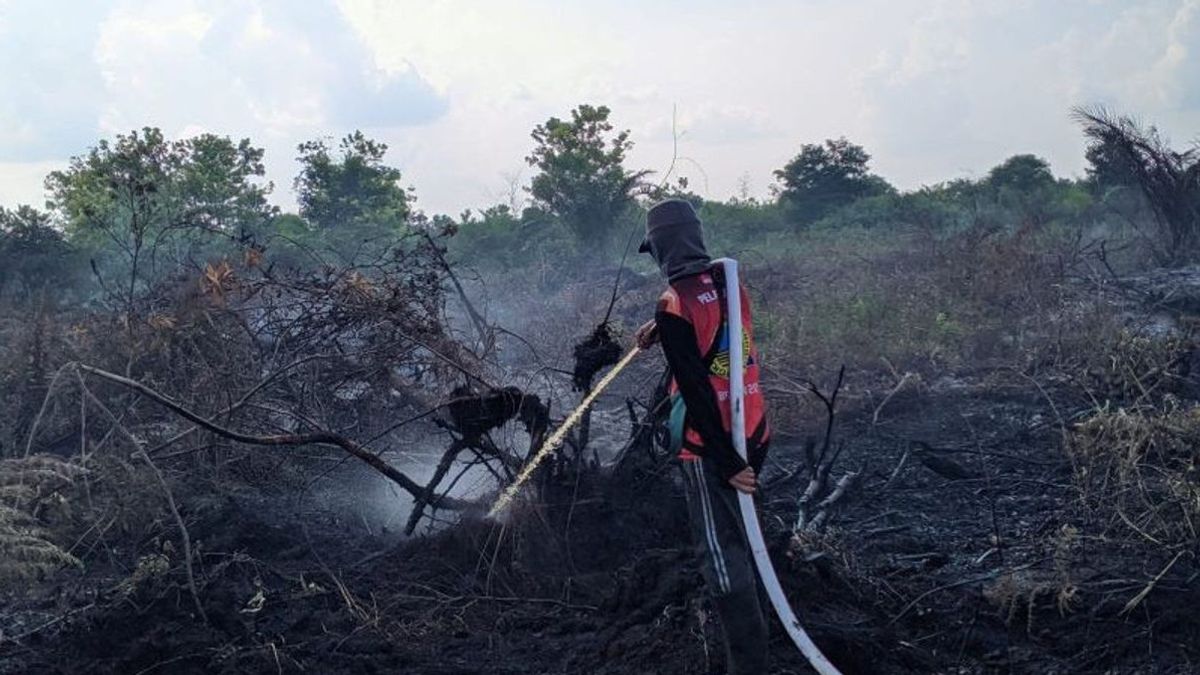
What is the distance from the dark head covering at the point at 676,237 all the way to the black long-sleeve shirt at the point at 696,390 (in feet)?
0.81

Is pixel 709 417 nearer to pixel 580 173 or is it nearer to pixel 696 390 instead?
pixel 696 390

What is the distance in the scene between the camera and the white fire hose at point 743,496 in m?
4.16

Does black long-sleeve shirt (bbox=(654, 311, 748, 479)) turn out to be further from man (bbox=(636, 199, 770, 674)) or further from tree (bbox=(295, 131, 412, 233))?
tree (bbox=(295, 131, 412, 233))

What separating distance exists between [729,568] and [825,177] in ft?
88.5

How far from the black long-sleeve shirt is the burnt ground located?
3.42 ft

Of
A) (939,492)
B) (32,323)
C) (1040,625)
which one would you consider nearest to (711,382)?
(1040,625)

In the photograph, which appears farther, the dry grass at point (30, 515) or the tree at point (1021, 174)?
the tree at point (1021, 174)

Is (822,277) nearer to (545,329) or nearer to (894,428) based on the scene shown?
(545,329)

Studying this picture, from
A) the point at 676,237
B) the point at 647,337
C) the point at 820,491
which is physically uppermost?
the point at 676,237

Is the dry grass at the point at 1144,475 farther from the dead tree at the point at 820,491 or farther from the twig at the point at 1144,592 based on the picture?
the dead tree at the point at 820,491

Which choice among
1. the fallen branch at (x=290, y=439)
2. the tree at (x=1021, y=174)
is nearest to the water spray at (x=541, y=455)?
the fallen branch at (x=290, y=439)

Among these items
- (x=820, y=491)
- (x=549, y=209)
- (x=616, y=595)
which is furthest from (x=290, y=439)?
(x=549, y=209)

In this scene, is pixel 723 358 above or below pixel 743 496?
above

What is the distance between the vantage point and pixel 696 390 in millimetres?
4121
